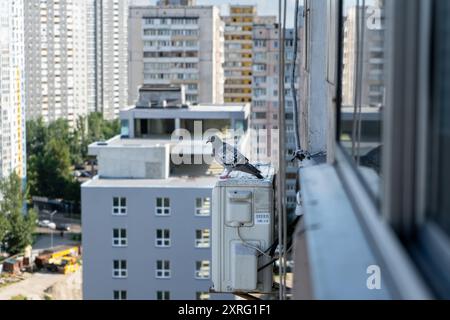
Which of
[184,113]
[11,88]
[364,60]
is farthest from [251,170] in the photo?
[11,88]

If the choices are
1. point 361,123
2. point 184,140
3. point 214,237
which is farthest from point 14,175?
point 361,123

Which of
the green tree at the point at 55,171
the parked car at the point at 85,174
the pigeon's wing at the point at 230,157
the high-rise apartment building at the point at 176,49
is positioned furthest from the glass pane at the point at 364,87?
the parked car at the point at 85,174

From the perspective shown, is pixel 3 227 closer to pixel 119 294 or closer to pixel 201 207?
pixel 119 294

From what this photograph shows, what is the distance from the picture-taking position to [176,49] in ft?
64.4

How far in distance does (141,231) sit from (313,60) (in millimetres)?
8538

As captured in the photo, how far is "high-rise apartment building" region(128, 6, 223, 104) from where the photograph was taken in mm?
19125

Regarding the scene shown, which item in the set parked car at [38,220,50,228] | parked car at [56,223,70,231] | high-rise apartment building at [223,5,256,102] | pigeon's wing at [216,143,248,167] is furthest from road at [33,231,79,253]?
pigeon's wing at [216,143,248,167]

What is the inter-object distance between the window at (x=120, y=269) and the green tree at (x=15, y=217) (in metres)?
5.03

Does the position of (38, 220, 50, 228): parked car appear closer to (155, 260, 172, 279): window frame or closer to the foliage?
the foliage

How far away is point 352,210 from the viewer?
2.10 ft

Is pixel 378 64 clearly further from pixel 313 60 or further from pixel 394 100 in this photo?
pixel 313 60

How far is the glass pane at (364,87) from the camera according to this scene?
2.08 feet

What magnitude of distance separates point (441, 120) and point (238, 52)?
21.1 meters

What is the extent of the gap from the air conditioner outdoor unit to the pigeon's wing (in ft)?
0.87
